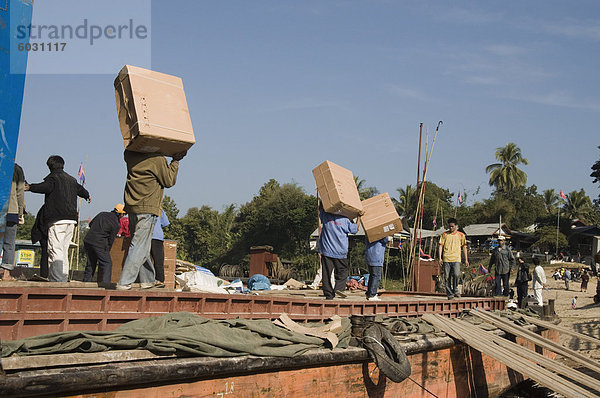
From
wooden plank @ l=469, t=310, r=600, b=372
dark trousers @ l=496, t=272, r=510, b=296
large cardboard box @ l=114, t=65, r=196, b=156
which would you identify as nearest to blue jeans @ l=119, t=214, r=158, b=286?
large cardboard box @ l=114, t=65, r=196, b=156

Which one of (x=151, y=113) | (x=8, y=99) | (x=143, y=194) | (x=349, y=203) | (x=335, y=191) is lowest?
(x=143, y=194)

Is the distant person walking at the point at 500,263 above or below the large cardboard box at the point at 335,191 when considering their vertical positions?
below

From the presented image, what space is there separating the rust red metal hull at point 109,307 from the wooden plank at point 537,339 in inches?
143

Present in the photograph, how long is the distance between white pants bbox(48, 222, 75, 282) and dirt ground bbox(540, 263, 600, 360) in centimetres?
1182

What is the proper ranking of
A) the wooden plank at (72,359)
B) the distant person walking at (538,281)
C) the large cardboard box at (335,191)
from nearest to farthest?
the wooden plank at (72,359) → the large cardboard box at (335,191) → the distant person walking at (538,281)

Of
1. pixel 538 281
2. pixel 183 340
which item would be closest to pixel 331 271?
pixel 183 340

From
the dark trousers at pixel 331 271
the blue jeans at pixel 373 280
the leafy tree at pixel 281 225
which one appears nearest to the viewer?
the dark trousers at pixel 331 271

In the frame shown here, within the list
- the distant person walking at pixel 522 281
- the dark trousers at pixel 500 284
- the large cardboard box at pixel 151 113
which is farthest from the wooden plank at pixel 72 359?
the distant person walking at pixel 522 281

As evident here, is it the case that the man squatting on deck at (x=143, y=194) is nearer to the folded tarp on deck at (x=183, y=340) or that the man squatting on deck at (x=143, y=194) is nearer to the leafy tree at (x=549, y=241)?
the folded tarp on deck at (x=183, y=340)

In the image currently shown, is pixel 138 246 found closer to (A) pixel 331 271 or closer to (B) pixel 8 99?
(B) pixel 8 99

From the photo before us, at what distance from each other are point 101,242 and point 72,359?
12.6 ft

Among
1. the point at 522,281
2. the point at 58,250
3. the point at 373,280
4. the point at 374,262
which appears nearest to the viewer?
the point at 58,250

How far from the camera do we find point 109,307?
5.02m

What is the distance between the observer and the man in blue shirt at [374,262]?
928 centimetres
